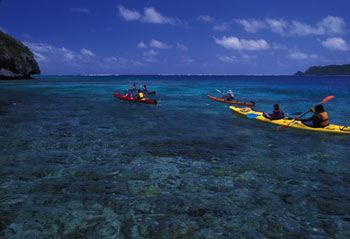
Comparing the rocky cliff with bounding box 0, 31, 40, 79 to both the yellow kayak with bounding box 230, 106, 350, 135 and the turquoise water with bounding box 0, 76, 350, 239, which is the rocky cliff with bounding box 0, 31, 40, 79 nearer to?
the turquoise water with bounding box 0, 76, 350, 239

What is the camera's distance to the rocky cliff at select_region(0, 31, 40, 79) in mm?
66188

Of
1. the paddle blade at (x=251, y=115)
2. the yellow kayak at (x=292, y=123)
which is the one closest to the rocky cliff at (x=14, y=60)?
the yellow kayak at (x=292, y=123)

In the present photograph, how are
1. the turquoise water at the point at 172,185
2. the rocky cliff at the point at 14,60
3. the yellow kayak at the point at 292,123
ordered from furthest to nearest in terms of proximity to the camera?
the rocky cliff at the point at 14,60, the yellow kayak at the point at 292,123, the turquoise water at the point at 172,185

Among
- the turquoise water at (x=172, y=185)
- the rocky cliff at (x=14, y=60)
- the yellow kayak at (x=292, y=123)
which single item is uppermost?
the rocky cliff at (x=14, y=60)

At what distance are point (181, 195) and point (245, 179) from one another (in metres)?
2.39

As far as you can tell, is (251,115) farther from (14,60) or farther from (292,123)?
(14,60)

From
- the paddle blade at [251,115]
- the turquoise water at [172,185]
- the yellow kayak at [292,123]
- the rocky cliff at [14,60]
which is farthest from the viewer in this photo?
the rocky cliff at [14,60]

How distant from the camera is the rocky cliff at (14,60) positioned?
6619 cm

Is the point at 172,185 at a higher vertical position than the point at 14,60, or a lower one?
lower

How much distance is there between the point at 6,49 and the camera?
67.8m

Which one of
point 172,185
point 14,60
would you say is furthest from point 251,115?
point 14,60

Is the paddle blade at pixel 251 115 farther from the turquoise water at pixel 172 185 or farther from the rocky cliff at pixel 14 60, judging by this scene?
the rocky cliff at pixel 14 60

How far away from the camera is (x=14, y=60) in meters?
69.2

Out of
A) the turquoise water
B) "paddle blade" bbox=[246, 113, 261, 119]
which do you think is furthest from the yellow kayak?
the turquoise water
